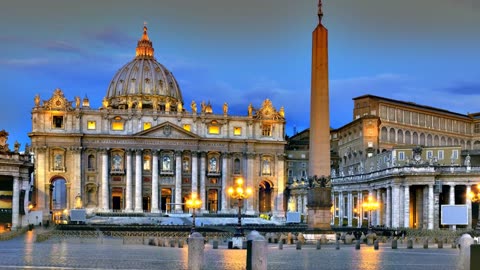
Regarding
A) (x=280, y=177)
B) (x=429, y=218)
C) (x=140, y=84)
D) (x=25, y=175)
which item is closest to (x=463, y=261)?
(x=429, y=218)

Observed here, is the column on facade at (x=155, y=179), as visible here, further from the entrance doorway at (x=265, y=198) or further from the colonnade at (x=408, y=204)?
the colonnade at (x=408, y=204)

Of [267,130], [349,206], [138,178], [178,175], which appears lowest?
[349,206]

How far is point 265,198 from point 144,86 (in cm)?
3378

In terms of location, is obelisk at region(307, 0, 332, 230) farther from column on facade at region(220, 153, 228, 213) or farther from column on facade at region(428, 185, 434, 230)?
column on facade at region(220, 153, 228, 213)

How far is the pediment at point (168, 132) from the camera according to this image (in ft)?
378

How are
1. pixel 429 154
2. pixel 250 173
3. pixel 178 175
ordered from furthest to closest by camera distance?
pixel 250 173
pixel 178 175
pixel 429 154

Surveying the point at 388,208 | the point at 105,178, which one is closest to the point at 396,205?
the point at 388,208

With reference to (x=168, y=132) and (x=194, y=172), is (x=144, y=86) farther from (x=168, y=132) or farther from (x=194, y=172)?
(x=194, y=172)

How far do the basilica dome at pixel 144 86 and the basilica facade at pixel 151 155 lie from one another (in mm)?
21283

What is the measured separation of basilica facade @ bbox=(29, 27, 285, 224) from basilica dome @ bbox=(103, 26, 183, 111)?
21.3m

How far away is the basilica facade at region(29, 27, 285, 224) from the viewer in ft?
370

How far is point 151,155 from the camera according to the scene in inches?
4592

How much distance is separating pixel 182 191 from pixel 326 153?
77484mm

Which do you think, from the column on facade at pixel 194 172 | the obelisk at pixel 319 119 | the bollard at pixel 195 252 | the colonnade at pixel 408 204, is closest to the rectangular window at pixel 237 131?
the column on facade at pixel 194 172
